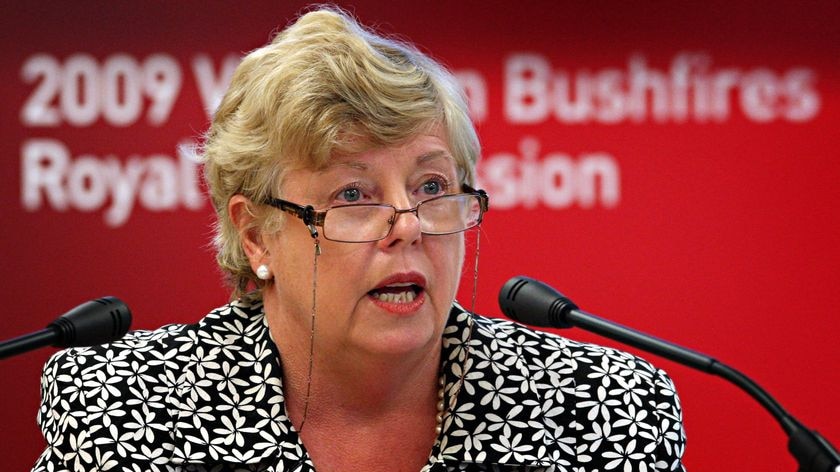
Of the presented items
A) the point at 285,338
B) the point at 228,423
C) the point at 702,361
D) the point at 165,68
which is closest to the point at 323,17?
the point at 285,338

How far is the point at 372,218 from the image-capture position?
72.2 inches

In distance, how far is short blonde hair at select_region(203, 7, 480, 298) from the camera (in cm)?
185

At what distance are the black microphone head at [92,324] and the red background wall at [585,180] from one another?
2.13 meters

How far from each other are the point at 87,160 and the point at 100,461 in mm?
1941

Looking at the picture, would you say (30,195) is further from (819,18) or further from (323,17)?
(819,18)

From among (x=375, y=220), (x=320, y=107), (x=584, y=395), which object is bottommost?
(x=584, y=395)

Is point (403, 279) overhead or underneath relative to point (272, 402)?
overhead

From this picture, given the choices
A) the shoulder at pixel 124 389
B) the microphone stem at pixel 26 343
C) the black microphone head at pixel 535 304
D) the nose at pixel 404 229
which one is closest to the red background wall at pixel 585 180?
the shoulder at pixel 124 389

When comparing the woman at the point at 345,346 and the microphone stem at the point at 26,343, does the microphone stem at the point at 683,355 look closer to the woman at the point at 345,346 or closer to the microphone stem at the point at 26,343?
the woman at the point at 345,346

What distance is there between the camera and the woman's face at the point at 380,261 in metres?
1.82

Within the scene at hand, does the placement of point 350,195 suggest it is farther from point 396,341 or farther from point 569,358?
point 569,358

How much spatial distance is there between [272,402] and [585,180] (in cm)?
200

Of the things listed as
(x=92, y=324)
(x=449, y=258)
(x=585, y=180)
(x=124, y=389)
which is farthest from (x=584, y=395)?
(x=585, y=180)

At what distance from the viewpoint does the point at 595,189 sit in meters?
3.73
